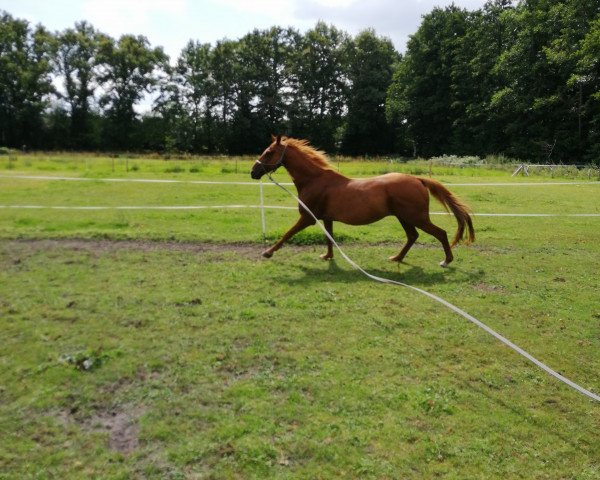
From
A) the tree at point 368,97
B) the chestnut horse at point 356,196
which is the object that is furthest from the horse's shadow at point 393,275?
the tree at point 368,97

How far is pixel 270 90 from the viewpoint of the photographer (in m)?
60.2

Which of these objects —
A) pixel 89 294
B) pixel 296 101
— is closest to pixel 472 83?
pixel 296 101

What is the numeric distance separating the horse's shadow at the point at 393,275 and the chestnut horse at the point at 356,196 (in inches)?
14.2

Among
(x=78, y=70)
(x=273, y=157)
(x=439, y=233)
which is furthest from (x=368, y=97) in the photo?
(x=439, y=233)

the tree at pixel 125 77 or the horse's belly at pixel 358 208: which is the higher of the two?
the tree at pixel 125 77

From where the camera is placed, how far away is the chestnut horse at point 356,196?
7.53 metres

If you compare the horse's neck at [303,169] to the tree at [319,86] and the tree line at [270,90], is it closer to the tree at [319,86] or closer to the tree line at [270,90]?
the tree line at [270,90]

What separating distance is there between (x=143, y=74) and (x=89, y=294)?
61.6m

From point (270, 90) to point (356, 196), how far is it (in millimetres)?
55940

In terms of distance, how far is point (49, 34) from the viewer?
59188 millimetres

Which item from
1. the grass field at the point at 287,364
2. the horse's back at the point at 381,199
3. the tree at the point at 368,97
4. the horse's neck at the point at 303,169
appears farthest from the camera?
the tree at the point at 368,97

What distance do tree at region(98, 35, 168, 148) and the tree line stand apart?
128 millimetres

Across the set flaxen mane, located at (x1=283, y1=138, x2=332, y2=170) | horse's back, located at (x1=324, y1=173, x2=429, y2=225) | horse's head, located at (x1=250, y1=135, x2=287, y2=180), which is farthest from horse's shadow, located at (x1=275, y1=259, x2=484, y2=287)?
horse's head, located at (x1=250, y1=135, x2=287, y2=180)

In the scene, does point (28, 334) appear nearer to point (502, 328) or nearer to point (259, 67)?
point (502, 328)
